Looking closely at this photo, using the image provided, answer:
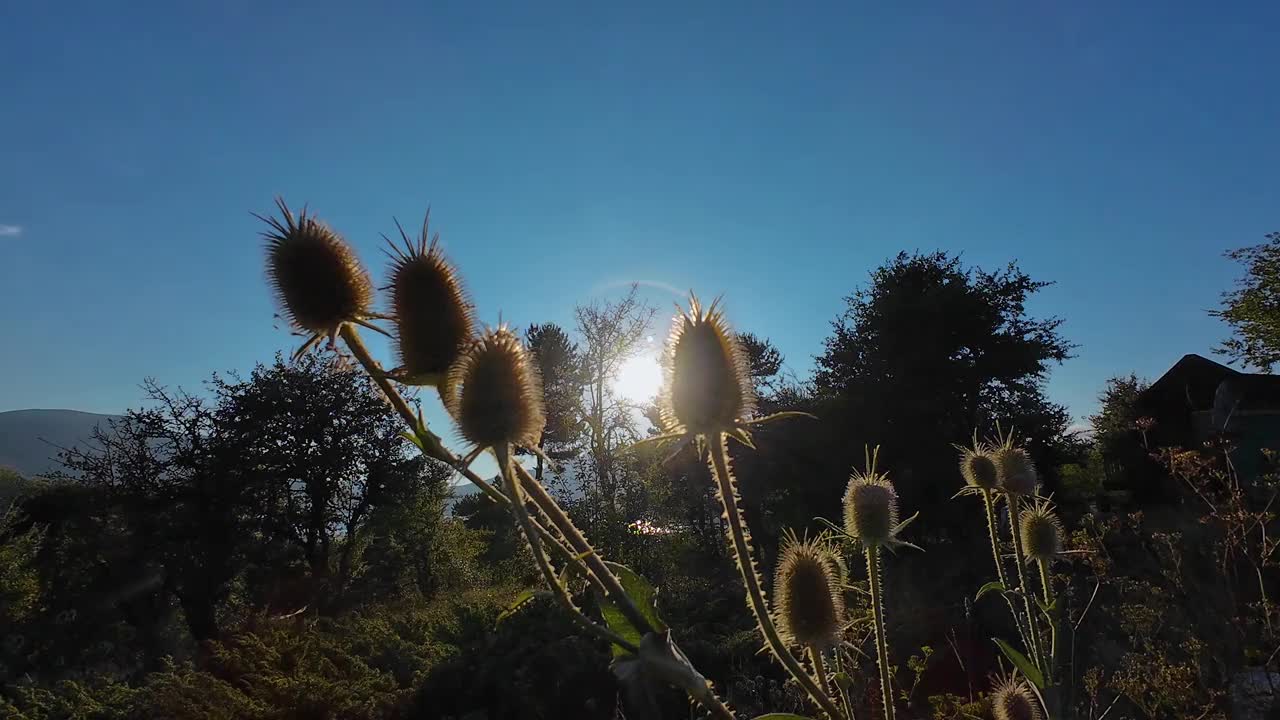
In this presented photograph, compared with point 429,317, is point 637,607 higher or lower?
lower

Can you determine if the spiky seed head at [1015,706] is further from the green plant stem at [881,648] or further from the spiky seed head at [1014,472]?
the green plant stem at [881,648]

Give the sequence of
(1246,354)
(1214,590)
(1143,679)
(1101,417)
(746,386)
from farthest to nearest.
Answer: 1. (1101,417)
2. (1246,354)
3. (1214,590)
4. (1143,679)
5. (746,386)

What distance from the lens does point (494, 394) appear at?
1.72m

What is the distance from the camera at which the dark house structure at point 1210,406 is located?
1795cm

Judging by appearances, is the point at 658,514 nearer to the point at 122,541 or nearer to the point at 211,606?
the point at 211,606

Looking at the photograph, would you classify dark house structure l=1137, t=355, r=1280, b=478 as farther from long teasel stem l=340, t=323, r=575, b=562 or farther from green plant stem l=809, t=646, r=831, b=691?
long teasel stem l=340, t=323, r=575, b=562

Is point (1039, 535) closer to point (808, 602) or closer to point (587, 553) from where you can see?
point (808, 602)

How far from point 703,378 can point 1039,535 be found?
2381mm

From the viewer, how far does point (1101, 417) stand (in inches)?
1224

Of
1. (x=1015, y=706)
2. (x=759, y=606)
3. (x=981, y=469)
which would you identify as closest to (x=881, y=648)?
(x=759, y=606)

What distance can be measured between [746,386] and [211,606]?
2091 cm

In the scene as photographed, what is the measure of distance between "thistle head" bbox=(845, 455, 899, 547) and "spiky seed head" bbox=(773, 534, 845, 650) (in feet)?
1.41

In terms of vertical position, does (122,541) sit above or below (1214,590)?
above

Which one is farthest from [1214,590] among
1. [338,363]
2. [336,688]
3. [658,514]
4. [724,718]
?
[658,514]
